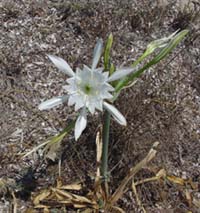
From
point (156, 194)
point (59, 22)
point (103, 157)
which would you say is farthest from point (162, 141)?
point (59, 22)

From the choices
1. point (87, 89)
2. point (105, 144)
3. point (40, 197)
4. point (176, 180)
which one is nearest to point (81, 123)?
point (87, 89)

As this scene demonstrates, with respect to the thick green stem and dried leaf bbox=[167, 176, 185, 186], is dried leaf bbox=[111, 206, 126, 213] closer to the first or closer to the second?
the thick green stem

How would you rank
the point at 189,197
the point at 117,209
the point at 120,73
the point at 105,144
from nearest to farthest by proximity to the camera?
the point at 120,73 < the point at 105,144 < the point at 117,209 < the point at 189,197

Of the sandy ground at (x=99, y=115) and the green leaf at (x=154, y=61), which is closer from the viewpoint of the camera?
the green leaf at (x=154, y=61)

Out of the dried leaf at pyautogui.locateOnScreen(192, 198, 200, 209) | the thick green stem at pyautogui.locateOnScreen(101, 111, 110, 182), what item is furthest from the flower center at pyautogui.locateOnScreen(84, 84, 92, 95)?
the dried leaf at pyautogui.locateOnScreen(192, 198, 200, 209)

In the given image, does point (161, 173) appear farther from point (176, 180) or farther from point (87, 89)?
point (87, 89)

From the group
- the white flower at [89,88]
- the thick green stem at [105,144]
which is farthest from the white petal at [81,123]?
the thick green stem at [105,144]

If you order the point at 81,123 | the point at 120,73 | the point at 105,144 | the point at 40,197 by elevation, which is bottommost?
the point at 40,197

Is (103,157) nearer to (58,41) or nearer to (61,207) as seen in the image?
(61,207)

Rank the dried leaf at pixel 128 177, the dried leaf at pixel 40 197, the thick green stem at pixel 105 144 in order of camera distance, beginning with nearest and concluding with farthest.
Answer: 1. the thick green stem at pixel 105 144
2. the dried leaf at pixel 128 177
3. the dried leaf at pixel 40 197

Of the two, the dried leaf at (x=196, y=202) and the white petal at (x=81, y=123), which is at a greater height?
the white petal at (x=81, y=123)

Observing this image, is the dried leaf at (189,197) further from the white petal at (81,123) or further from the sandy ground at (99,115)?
the white petal at (81,123)
